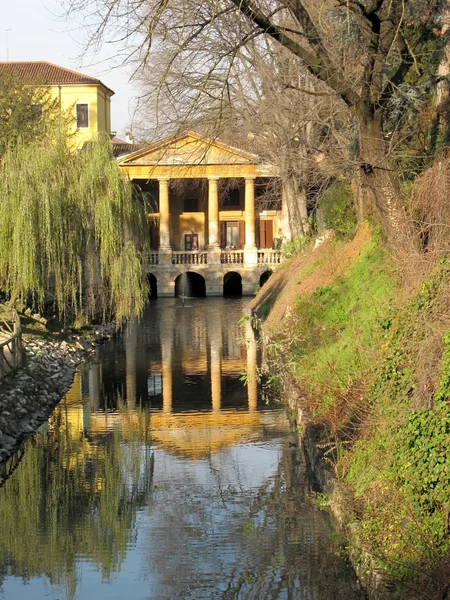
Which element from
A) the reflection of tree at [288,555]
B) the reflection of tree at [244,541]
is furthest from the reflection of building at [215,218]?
the reflection of tree at [288,555]

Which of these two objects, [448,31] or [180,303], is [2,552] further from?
[180,303]

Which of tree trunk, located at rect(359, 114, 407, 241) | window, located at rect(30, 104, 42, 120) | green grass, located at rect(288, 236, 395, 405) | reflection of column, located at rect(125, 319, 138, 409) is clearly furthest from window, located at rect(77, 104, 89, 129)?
tree trunk, located at rect(359, 114, 407, 241)

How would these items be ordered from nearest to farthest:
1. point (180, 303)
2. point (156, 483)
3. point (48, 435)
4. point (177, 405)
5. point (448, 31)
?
1. point (156, 483)
2. point (48, 435)
3. point (448, 31)
4. point (177, 405)
5. point (180, 303)

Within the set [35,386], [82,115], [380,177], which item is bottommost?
[35,386]

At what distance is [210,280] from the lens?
61.7m

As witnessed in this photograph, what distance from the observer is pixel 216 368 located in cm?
2625

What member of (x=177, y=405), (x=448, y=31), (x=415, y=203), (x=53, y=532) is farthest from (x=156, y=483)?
(x=448, y=31)

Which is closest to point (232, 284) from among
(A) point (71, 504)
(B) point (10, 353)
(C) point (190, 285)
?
(C) point (190, 285)

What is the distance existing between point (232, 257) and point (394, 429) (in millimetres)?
52778

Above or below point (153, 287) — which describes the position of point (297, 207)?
above

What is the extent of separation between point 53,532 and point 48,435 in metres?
5.44

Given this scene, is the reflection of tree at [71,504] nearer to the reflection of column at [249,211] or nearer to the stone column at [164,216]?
the stone column at [164,216]

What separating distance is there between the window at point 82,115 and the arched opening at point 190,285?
40.9 ft

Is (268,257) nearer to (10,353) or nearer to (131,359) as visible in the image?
(131,359)
